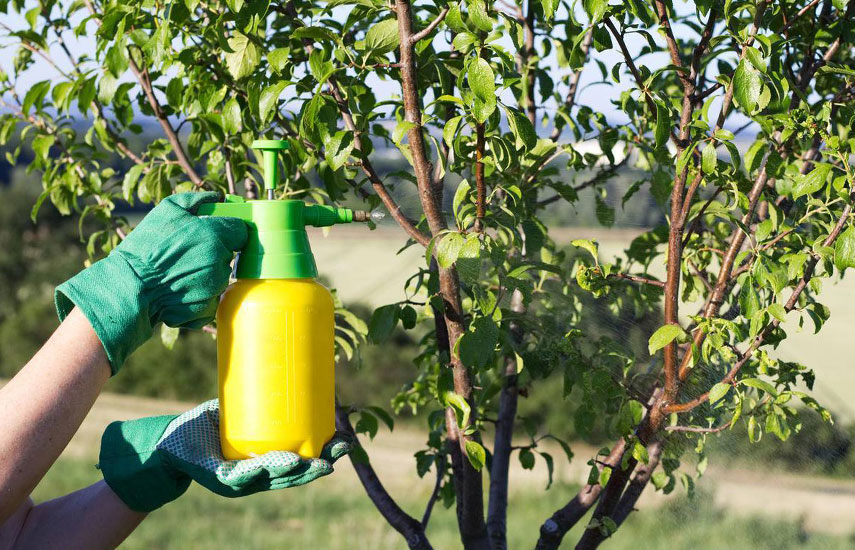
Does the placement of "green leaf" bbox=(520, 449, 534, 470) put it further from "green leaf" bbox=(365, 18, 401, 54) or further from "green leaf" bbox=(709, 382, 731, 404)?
"green leaf" bbox=(365, 18, 401, 54)

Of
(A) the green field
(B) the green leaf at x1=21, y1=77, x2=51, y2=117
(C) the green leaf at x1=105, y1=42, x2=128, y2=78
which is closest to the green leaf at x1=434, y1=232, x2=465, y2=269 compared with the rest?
(A) the green field

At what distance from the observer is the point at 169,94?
7.00 feet

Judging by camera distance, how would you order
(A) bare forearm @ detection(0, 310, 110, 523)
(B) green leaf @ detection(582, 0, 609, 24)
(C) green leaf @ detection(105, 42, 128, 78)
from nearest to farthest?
(A) bare forearm @ detection(0, 310, 110, 523), (B) green leaf @ detection(582, 0, 609, 24), (C) green leaf @ detection(105, 42, 128, 78)

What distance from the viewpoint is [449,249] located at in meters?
1.57

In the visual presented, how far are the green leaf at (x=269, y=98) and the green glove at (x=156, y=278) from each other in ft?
1.09

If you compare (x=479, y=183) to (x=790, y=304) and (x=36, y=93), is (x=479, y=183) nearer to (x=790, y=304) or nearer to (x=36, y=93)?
(x=790, y=304)

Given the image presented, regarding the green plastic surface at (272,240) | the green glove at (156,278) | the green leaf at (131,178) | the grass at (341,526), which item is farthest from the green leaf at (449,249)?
the grass at (341,526)

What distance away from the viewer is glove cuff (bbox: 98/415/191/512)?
5.48 feet

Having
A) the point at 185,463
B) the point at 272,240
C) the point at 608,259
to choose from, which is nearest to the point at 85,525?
the point at 185,463

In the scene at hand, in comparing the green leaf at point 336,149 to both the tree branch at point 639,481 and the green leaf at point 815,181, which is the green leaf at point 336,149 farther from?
the tree branch at point 639,481

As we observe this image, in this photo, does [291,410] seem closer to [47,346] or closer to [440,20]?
[47,346]

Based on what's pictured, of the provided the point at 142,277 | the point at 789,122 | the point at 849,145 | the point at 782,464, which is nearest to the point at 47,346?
the point at 142,277

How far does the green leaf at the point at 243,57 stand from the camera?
1.90 metres

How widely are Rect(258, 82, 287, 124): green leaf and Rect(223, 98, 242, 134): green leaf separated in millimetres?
227
